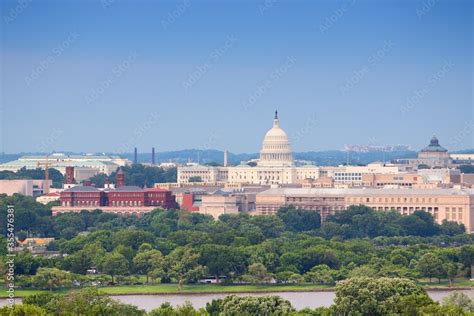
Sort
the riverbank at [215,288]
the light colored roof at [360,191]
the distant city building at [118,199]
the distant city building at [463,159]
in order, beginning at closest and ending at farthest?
the riverbank at [215,288] < the light colored roof at [360,191] < the distant city building at [118,199] < the distant city building at [463,159]

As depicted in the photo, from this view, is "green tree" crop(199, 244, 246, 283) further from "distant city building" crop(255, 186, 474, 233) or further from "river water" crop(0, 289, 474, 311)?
"distant city building" crop(255, 186, 474, 233)

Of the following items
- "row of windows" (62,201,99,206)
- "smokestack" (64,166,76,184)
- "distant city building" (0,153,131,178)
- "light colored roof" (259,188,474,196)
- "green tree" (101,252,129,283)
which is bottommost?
"green tree" (101,252,129,283)

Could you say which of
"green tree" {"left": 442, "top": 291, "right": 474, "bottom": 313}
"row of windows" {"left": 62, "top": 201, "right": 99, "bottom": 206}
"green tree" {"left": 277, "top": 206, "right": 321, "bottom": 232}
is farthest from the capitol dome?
"green tree" {"left": 442, "top": 291, "right": 474, "bottom": 313}

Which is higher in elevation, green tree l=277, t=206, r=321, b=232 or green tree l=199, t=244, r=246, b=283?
green tree l=277, t=206, r=321, b=232

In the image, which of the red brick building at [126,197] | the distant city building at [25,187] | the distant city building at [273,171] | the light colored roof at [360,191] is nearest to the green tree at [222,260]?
the light colored roof at [360,191]

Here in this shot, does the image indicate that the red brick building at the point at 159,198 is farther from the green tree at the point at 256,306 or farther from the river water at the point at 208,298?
the green tree at the point at 256,306

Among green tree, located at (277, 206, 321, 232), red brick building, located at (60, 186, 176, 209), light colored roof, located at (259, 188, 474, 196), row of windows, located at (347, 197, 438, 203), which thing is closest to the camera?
green tree, located at (277, 206, 321, 232)

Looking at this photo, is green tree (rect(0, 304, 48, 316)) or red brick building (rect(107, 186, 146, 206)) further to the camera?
red brick building (rect(107, 186, 146, 206))

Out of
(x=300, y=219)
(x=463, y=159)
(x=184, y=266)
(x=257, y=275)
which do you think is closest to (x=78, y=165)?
(x=463, y=159)
